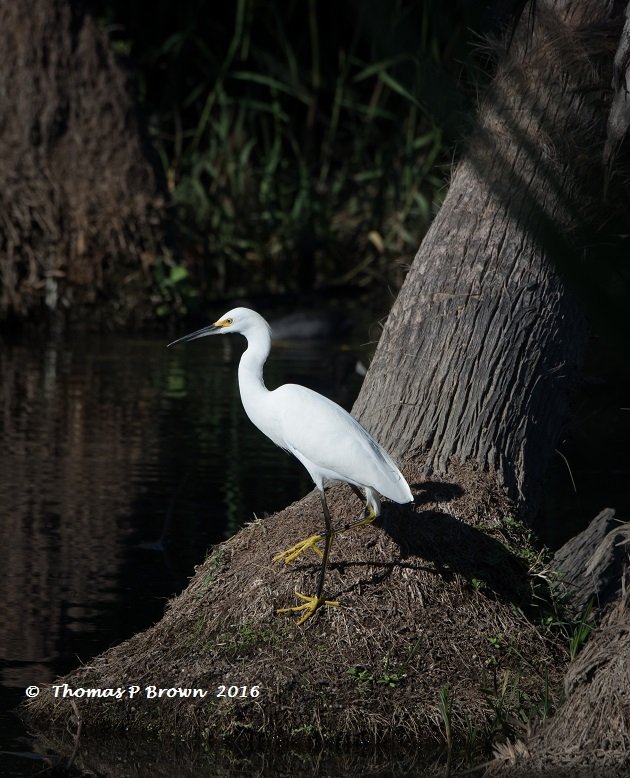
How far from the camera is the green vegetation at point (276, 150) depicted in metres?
15.4

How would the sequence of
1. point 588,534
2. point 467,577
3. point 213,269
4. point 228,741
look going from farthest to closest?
point 213,269 → point 588,534 → point 467,577 → point 228,741

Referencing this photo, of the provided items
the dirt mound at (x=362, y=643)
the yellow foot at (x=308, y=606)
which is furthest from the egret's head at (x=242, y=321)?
the yellow foot at (x=308, y=606)

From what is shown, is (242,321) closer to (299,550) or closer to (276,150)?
(299,550)

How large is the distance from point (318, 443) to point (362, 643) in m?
0.72

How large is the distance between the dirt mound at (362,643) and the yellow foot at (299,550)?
0.03m

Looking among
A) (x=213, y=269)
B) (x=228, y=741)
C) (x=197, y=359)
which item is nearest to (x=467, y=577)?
(x=228, y=741)

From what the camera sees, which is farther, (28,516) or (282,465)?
(282,465)

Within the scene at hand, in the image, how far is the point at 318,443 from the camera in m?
4.64

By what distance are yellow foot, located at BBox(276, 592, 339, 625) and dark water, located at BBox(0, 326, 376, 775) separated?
0.76 m

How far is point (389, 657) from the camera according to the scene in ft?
14.3

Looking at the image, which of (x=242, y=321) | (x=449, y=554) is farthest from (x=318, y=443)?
(x=242, y=321)

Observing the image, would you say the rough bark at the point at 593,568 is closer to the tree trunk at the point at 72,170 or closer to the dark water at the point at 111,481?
the dark water at the point at 111,481

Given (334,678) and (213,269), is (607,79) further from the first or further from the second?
(213,269)

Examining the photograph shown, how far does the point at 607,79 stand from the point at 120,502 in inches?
149
